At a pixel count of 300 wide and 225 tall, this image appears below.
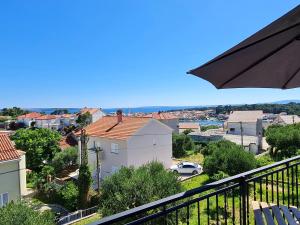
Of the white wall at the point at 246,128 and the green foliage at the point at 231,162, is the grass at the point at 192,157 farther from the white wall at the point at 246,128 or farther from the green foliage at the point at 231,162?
the white wall at the point at 246,128

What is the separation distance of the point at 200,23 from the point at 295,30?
38.0 feet

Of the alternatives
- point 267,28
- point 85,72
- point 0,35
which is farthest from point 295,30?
point 85,72

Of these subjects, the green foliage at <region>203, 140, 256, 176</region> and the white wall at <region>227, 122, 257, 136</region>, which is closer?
the green foliage at <region>203, 140, 256, 176</region>

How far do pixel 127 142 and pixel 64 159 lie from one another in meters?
11.7

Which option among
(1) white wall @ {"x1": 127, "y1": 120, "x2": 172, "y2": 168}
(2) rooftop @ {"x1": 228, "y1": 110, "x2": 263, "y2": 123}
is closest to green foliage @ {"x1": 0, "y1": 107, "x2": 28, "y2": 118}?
(2) rooftop @ {"x1": 228, "y1": 110, "x2": 263, "y2": 123}

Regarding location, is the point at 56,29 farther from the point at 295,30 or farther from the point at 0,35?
the point at 295,30

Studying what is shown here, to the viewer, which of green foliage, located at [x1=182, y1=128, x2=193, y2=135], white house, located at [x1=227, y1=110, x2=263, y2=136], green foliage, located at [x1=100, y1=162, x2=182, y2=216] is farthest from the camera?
green foliage, located at [x1=182, y1=128, x2=193, y2=135]

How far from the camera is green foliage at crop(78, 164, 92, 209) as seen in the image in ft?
63.5

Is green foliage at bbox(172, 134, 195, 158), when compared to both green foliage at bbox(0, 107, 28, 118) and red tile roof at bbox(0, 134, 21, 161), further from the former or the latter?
green foliage at bbox(0, 107, 28, 118)

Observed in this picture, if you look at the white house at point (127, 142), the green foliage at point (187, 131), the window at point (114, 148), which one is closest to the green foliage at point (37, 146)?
the white house at point (127, 142)

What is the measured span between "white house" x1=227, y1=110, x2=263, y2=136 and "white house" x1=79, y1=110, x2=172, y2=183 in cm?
2866

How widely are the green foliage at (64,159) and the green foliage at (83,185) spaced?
42.1 ft

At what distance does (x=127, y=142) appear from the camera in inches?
939

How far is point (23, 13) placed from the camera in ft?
59.2
